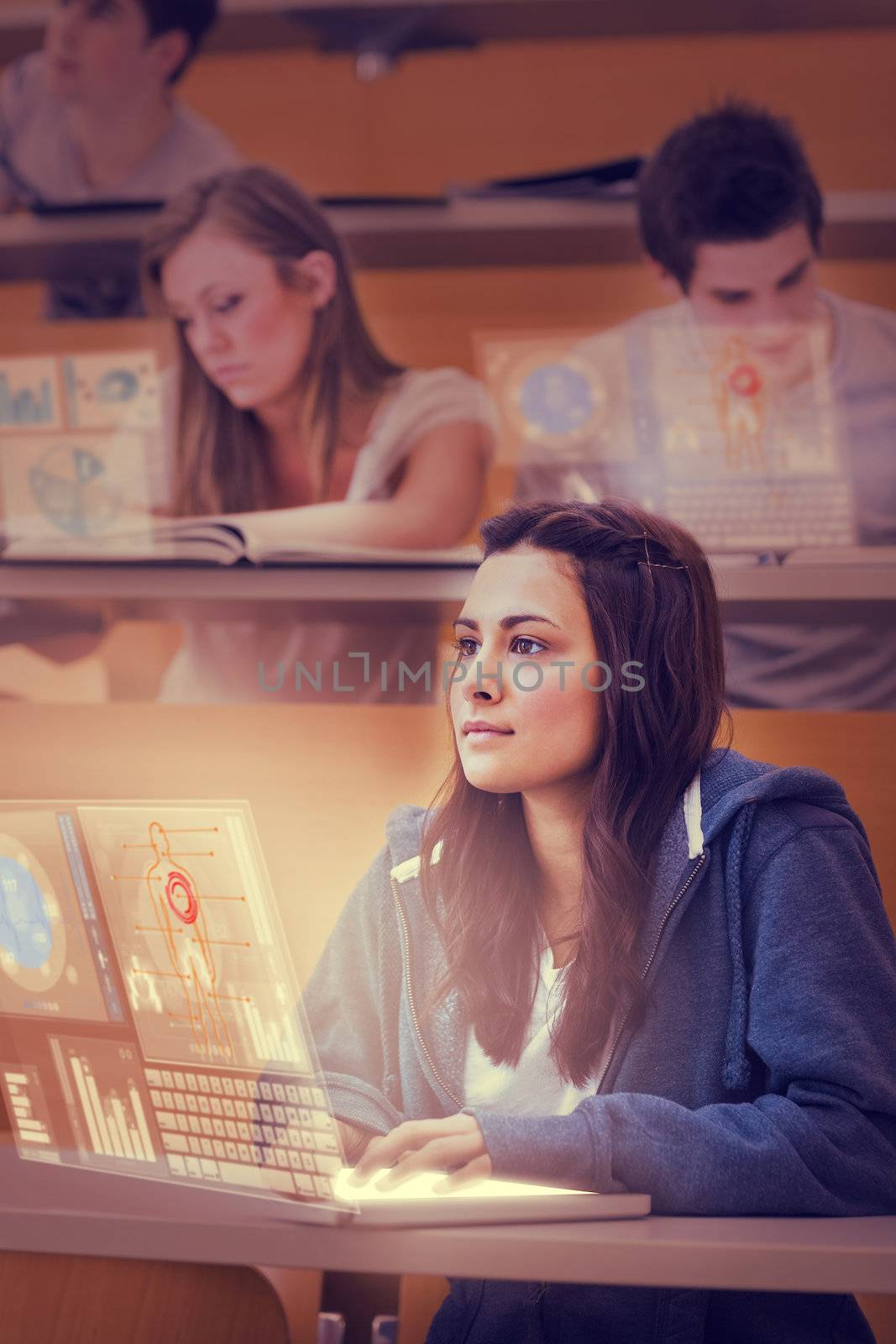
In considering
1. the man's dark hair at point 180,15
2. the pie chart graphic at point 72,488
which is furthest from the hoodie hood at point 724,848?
the man's dark hair at point 180,15

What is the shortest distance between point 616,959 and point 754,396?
0.63 m

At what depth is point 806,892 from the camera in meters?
1.02

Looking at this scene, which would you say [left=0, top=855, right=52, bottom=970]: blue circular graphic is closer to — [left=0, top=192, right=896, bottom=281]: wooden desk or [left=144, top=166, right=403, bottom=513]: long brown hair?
[left=144, top=166, right=403, bottom=513]: long brown hair

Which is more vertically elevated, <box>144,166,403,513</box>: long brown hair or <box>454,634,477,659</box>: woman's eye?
<box>144,166,403,513</box>: long brown hair

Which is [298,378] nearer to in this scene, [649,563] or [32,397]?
[32,397]

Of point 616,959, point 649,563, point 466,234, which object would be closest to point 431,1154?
point 616,959

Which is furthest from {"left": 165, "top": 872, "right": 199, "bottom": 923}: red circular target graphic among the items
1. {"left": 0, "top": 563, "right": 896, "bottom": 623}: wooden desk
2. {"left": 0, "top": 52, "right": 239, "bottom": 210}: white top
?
{"left": 0, "top": 52, "right": 239, "bottom": 210}: white top

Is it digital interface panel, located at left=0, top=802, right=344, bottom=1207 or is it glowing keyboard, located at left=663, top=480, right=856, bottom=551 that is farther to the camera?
glowing keyboard, located at left=663, top=480, right=856, bottom=551

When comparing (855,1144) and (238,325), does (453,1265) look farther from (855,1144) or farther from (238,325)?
(238,325)

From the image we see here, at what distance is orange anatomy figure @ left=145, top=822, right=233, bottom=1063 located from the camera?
3.46 feet

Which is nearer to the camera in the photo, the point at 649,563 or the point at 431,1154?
the point at 431,1154

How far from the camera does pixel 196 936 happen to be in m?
1.05

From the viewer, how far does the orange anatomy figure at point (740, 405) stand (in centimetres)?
130

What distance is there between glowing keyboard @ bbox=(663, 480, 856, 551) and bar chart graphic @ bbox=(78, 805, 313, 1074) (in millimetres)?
577
